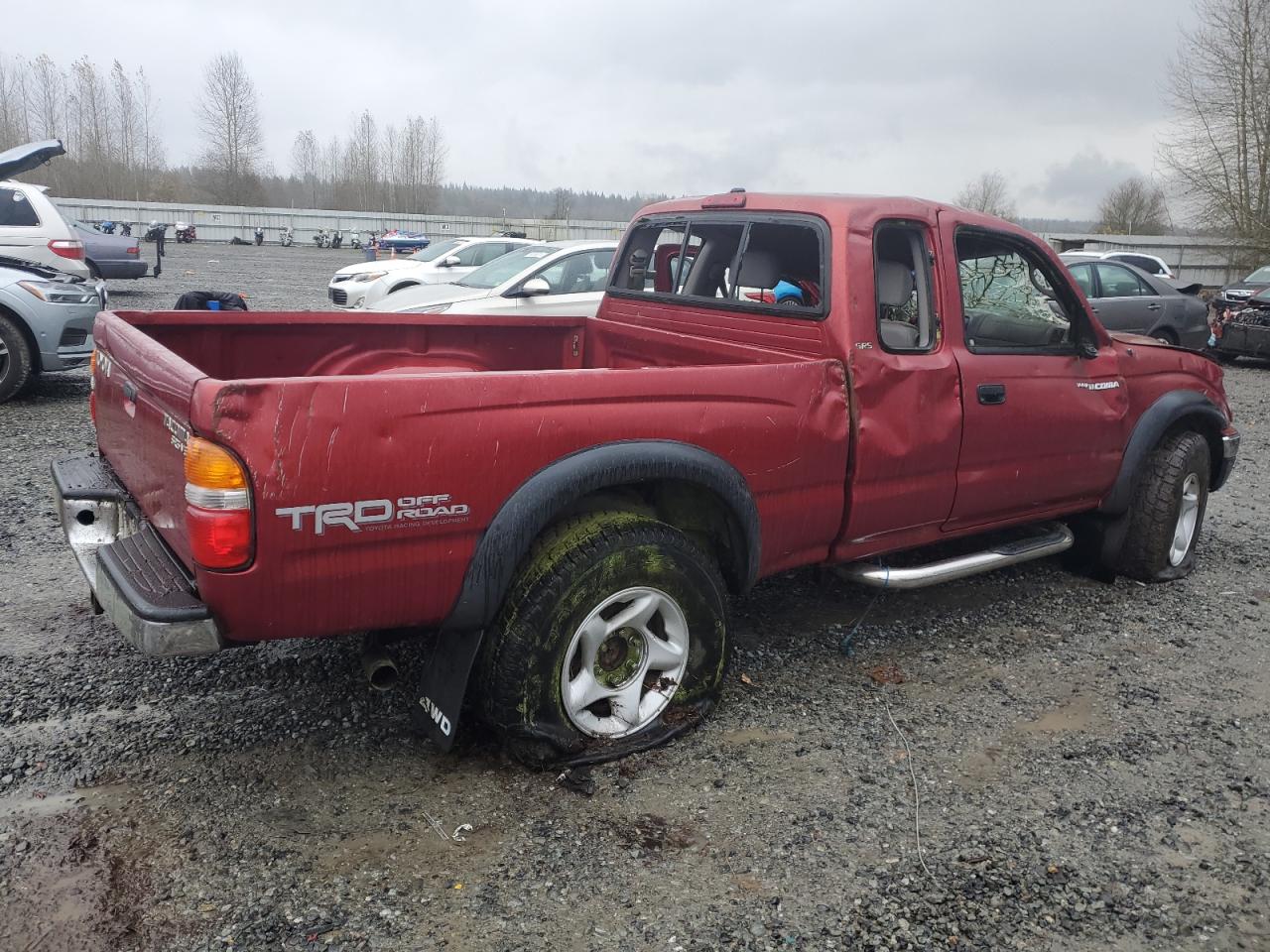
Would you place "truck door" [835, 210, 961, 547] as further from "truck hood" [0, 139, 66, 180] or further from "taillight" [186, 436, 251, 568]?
"truck hood" [0, 139, 66, 180]

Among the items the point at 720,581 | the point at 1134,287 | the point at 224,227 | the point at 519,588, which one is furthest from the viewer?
the point at 224,227

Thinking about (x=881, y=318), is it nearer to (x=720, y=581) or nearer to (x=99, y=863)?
(x=720, y=581)

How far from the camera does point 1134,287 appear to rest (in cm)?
1344

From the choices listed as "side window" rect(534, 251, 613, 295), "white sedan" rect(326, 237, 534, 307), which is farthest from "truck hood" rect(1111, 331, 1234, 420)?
"white sedan" rect(326, 237, 534, 307)

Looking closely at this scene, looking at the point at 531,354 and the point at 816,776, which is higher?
the point at 531,354

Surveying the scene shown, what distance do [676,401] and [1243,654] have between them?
3069 mm

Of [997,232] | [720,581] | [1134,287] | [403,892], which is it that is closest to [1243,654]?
[997,232]

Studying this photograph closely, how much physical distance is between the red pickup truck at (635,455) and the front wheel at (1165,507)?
0.6 inches

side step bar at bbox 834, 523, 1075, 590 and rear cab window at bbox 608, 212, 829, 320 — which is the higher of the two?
rear cab window at bbox 608, 212, 829, 320

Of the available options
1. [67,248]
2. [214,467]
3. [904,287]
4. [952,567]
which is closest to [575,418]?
[214,467]

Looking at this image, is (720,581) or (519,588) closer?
(519,588)

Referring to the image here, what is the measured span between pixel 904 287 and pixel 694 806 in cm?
223

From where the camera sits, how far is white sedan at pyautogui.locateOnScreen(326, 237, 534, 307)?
14.8 meters

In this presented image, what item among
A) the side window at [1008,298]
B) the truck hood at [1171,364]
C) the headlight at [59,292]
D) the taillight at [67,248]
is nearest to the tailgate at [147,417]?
the side window at [1008,298]
